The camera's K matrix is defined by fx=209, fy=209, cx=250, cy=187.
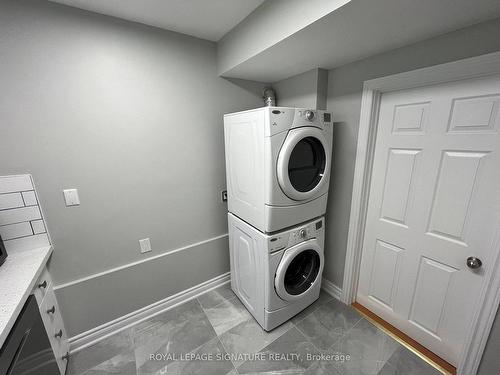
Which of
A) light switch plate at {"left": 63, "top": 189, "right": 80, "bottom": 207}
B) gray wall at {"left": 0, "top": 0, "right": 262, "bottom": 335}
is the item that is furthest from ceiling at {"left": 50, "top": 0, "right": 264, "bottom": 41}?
light switch plate at {"left": 63, "top": 189, "right": 80, "bottom": 207}

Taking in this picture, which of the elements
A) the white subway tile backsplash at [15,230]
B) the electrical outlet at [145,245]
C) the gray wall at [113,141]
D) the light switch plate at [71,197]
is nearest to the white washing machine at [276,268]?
the gray wall at [113,141]

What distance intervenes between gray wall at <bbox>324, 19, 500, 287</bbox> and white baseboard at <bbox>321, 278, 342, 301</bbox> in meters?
0.05

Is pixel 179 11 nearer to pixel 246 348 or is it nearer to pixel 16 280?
pixel 16 280

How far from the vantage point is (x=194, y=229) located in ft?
6.33

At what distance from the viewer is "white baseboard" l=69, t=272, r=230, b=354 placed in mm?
1538

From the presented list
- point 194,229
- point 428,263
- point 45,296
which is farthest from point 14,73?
point 428,263

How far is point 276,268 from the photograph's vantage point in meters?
1.50

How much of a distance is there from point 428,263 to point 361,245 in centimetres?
45

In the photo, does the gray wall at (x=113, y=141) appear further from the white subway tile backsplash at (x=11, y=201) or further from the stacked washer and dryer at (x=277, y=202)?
the stacked washer and dryer at (x=277, y=202)

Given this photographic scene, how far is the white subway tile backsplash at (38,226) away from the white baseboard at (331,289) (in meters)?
2.28

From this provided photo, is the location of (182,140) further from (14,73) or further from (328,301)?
(328,301)

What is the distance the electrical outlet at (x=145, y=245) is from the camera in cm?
168

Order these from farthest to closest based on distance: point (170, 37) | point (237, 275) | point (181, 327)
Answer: point (237, 275), point (181, 327), point (170, 37)

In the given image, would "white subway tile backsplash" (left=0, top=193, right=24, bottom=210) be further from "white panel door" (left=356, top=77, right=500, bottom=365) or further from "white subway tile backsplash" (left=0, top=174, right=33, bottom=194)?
"white panel door" (left=356, top=77, right=500, bottom=365)
